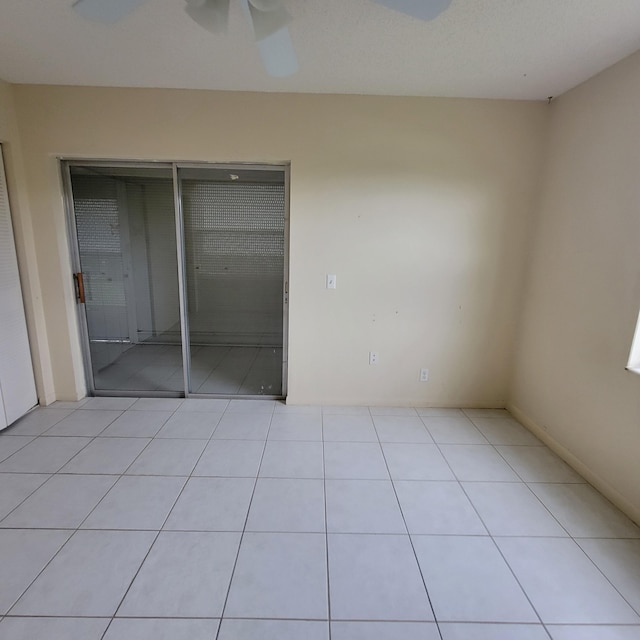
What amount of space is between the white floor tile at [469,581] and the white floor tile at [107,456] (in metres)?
1.77

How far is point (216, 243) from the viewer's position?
111 inches

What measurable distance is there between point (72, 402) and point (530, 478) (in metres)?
3.51

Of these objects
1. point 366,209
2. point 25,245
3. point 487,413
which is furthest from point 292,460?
point 25,245

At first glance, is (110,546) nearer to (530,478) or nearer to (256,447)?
(256,447)

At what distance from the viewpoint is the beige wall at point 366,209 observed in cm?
245

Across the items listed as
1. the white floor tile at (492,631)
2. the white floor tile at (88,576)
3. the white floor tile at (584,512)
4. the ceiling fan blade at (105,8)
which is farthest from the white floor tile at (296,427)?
the ceiling fan blade at (105,8)

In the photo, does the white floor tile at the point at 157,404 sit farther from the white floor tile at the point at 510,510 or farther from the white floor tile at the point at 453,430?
the white floor tile at the point at 510,510

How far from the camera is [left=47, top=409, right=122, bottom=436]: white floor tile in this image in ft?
7.86

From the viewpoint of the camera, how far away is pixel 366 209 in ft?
8.44

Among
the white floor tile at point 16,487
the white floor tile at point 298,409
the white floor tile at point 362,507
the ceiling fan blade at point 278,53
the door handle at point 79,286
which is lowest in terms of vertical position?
the white floor tile at point 16,487

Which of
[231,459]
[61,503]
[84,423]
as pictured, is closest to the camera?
[61,503]

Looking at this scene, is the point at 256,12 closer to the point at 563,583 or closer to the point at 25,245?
the point at 25,245

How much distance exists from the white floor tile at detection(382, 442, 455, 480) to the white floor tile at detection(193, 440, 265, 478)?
858 millimetres

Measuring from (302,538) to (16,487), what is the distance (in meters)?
1.63
